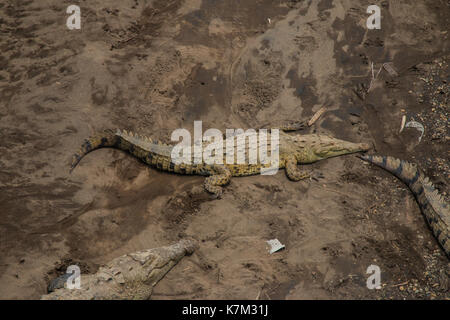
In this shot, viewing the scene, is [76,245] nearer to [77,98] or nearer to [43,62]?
[77,98]

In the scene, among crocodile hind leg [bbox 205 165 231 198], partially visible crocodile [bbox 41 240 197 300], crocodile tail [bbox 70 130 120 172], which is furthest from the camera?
crocodile tail [bbox 70 130 120 172]

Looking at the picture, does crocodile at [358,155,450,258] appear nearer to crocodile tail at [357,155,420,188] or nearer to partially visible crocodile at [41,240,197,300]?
crocodile tail at [357,155,420,188]

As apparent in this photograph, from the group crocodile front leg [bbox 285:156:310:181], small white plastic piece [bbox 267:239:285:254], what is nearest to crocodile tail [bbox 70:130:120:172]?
crocodile front leg [bbox 285:156:310:181]

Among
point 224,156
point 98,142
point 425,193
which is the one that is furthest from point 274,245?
point 98,142

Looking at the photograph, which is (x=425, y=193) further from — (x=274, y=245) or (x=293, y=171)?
(x=274, y=245)

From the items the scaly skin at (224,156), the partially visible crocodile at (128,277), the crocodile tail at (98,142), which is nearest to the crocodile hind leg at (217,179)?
the scaly skin at (224,156)

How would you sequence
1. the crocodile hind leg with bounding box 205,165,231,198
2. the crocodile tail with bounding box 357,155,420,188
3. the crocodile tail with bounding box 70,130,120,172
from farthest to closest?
the crocodile tail with bounding box 70,130,120,172, the crocodile hind leg with bounding box 205,165,231,198, the crocodile tail with bounding box 357,155,420,188

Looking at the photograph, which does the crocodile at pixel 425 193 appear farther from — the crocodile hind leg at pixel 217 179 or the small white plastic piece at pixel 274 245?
the crocodile hind leg at pixel 217 179
